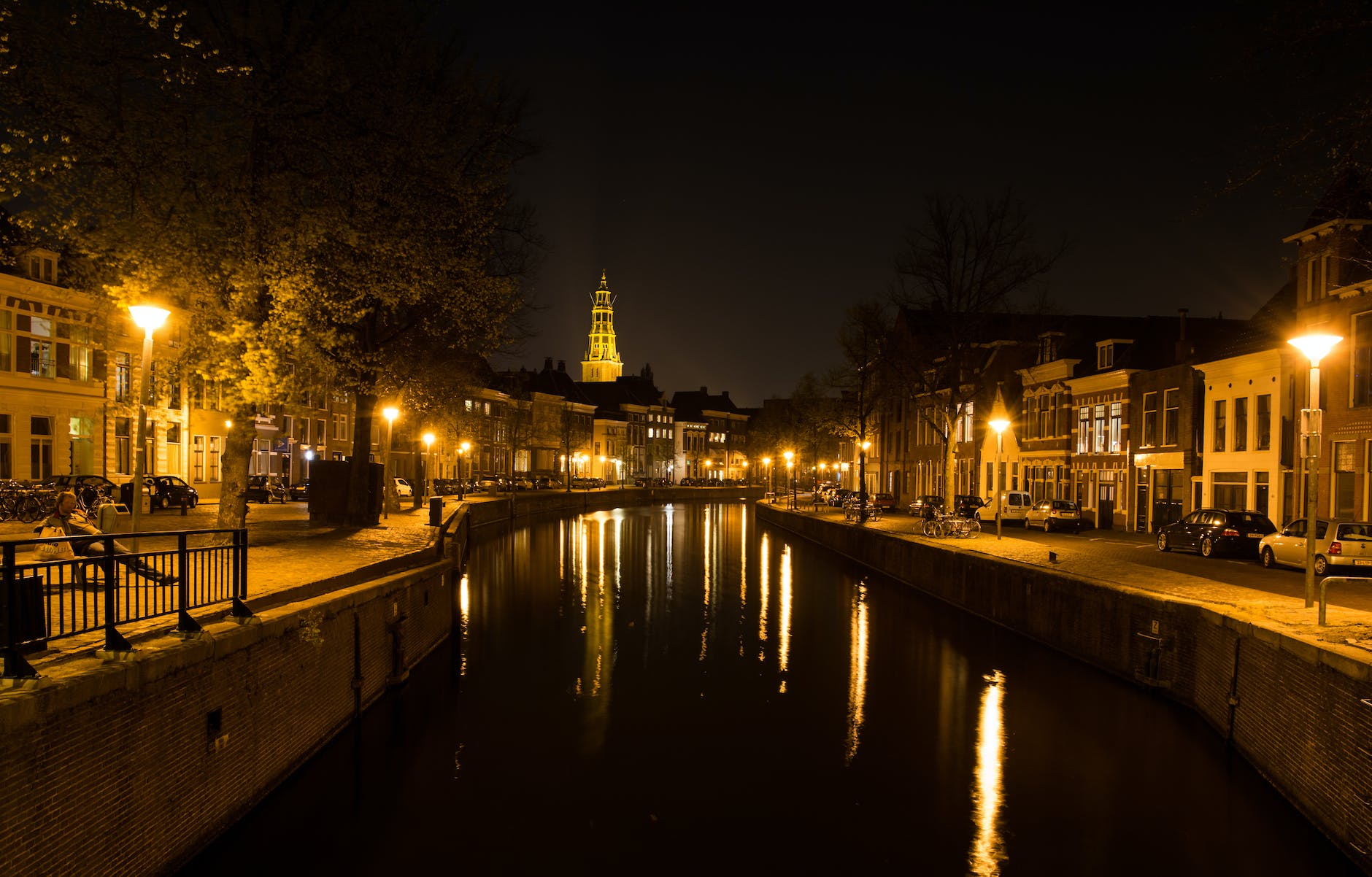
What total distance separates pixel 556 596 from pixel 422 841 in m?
18.2

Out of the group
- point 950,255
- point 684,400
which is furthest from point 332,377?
point 684,400

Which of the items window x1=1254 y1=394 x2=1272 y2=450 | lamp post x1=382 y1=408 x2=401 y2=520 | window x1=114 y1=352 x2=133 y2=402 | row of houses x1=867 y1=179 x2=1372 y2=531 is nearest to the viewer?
row of houses x1=867 y1=179 x2=1372 y2=531

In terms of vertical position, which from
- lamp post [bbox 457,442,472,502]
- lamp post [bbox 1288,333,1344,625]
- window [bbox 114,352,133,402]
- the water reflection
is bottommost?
the water reflection

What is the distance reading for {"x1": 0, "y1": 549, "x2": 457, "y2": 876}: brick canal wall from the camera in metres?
6.85

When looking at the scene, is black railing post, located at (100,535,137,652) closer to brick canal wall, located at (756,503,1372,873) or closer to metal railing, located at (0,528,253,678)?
metal railing, located at (0,528,253,678)

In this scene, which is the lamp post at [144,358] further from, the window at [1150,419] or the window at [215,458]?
the window at [215,458]

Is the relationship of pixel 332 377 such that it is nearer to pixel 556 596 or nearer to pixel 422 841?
pixel 556 596

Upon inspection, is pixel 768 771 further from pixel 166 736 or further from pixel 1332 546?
pixel 1332 546

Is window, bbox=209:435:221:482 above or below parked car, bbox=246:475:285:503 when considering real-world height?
above

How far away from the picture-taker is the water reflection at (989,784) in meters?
10.7

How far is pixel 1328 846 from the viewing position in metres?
10.3

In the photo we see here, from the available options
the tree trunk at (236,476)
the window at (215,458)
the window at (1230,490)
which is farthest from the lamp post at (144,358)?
the window at (215,458)

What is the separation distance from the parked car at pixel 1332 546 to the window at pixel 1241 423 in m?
11.8

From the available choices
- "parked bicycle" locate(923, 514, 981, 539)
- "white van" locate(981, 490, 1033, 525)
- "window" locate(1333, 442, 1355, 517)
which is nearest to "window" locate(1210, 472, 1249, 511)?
"window" locate(1333, 442, 1355, 517)
